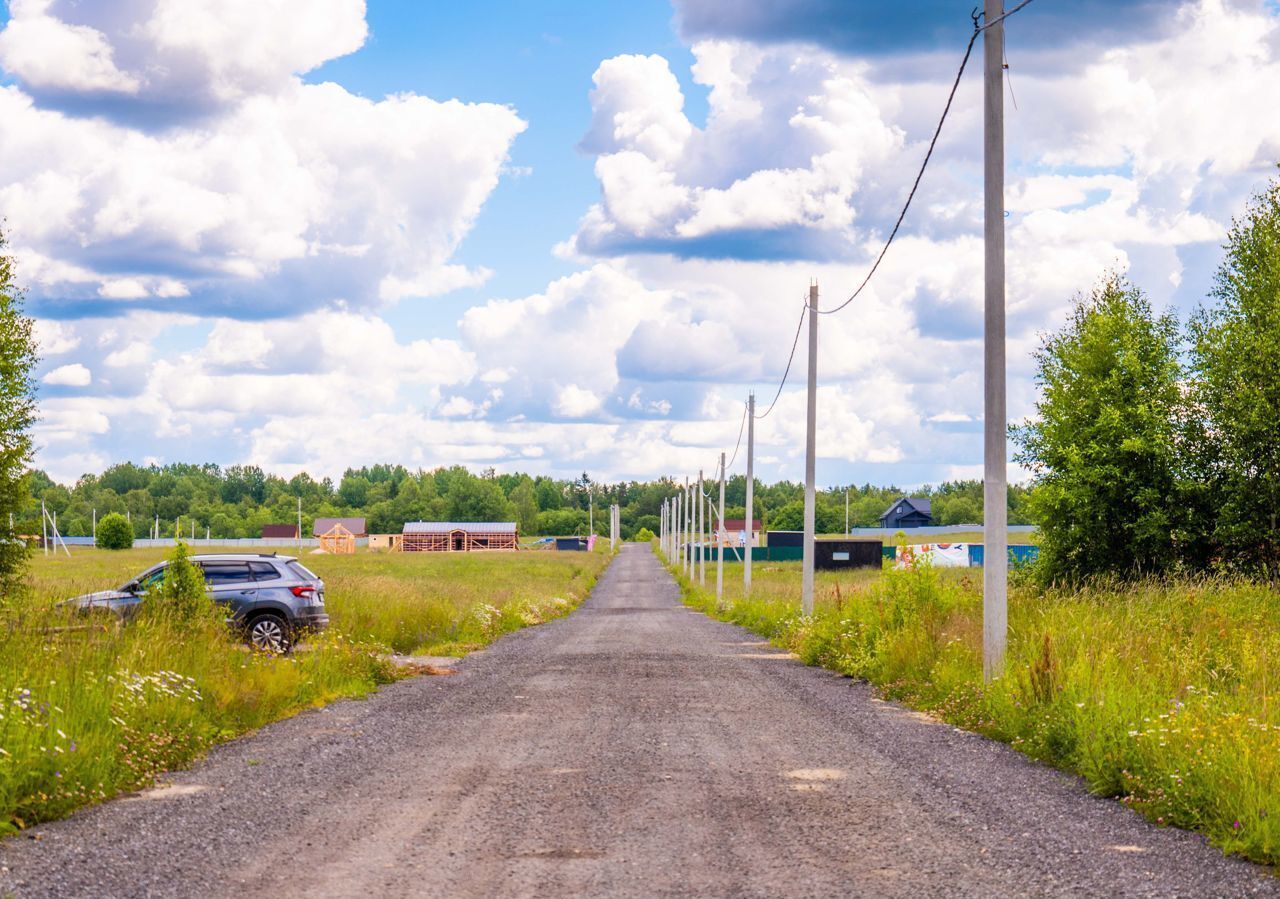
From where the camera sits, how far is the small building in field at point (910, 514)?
508ft

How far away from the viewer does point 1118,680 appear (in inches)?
427

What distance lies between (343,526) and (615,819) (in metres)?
146

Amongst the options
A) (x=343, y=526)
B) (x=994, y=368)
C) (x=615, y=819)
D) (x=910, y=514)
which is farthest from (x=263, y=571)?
(x=910, y=514)

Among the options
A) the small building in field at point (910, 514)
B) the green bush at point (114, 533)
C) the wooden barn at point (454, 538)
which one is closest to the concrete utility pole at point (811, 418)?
the green bush at point (114, 533)

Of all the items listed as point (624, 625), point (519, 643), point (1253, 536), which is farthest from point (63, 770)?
point (1253, 536)

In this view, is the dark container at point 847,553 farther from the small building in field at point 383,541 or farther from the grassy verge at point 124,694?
the small building in field at point 383,541

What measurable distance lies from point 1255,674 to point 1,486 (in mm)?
19056

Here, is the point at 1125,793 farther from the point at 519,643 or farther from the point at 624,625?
the point at 624,625

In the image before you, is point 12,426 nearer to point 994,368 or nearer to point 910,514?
point 994,368

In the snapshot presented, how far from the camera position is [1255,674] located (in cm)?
1174

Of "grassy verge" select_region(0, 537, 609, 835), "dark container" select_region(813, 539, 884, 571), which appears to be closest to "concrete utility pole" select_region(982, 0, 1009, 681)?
"grassy verge" select_region(0, 537, 609, 835)

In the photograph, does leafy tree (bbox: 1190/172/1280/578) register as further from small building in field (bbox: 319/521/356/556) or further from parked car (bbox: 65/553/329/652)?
small building in field (bbox: 319/521/356/556)

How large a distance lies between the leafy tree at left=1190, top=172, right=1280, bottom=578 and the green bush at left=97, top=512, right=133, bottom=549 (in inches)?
Result: 4139

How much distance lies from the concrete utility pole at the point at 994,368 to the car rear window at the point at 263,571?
39.8ft
